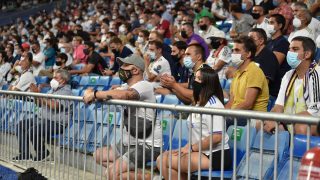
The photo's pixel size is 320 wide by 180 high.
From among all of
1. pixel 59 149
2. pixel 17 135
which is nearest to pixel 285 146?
pixel 59 149

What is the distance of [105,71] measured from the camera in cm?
1160

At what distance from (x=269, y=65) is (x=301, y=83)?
124 cm

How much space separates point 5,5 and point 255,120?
30655 mm

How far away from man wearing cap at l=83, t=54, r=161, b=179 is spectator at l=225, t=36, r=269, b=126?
92cm

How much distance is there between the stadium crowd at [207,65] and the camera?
16.4ft

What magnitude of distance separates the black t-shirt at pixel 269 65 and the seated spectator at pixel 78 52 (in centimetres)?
716

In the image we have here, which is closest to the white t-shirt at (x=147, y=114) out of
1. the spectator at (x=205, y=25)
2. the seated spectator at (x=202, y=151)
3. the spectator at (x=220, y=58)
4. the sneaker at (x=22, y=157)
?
the seated spectator at (x=202, y=151)

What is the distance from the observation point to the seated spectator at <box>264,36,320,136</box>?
523 centimetres

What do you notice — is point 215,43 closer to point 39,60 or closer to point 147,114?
point 147,114

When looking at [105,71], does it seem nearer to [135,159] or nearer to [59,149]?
[59,149]

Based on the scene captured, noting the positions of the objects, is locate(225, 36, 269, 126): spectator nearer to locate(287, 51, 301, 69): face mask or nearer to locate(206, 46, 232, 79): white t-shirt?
locate(287, 51, 301, 69): face mask

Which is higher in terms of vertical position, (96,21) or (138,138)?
(96,21)

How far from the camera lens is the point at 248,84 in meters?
5.75

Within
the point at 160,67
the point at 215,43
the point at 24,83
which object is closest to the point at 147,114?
the point at 160,67
